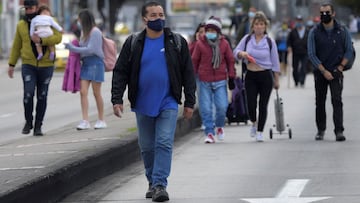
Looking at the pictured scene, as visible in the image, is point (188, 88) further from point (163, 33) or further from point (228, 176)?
point (228, 176)

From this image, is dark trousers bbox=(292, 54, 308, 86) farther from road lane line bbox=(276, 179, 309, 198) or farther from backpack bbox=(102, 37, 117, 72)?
road lane line bbox=(276, 179, 309, 198)

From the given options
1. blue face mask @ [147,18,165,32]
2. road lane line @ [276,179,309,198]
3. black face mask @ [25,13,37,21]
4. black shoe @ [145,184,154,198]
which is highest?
blue face mask @ [147,18,165,32]

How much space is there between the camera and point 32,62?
1692 cm

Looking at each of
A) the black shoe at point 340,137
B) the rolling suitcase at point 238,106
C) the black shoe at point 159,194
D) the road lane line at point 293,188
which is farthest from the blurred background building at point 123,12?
the black shoe at point 159,194

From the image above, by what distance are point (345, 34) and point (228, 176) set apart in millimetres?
4471

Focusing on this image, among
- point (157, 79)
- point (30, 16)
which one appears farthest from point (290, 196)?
point (30, 16)

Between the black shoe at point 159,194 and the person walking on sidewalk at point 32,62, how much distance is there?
611 cm

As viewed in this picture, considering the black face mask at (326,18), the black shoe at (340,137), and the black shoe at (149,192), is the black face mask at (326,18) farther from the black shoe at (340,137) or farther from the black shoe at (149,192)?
the black shoe at (149,192)

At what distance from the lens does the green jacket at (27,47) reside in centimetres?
1692

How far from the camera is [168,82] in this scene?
11156 mm

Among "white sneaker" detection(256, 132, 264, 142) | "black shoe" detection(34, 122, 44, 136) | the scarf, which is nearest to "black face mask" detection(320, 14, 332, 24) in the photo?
the scarf

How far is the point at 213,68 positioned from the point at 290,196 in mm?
5837

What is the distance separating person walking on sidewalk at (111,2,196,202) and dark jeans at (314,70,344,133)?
5837mm

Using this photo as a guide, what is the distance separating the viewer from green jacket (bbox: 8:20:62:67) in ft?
55.5
